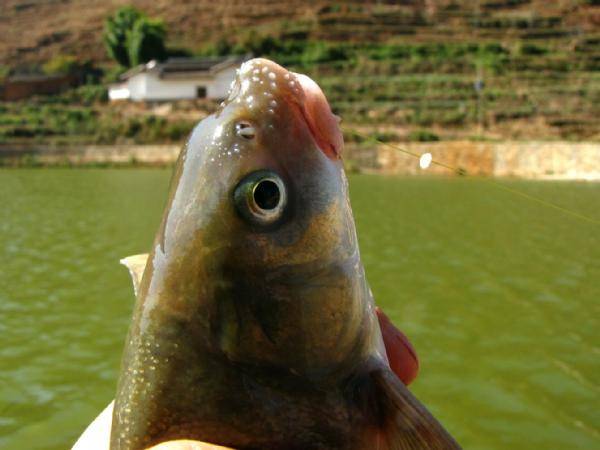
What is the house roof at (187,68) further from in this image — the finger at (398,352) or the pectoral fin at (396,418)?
the pectoral fin at (396,418)

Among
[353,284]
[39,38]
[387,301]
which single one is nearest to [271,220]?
[353,284]

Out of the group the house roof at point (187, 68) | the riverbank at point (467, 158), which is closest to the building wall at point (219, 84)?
the house roof at point (187, 68)

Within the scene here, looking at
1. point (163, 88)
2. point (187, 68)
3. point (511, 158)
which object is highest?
point (187, 68)

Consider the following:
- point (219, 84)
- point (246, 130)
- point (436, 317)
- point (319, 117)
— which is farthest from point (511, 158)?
point (246, 130)

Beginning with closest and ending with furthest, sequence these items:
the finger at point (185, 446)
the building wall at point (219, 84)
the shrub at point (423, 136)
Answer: the finger at point (185, 446), the shrub at point (423, 136), the building wall at point (219, 84)

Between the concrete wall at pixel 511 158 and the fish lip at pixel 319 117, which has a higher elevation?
the fish lip at pixel 319 117

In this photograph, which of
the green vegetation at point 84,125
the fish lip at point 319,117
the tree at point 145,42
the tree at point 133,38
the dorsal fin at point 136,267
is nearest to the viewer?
the fish lip at point 319,117

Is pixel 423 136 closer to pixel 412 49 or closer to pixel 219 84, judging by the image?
pixel 412 49
